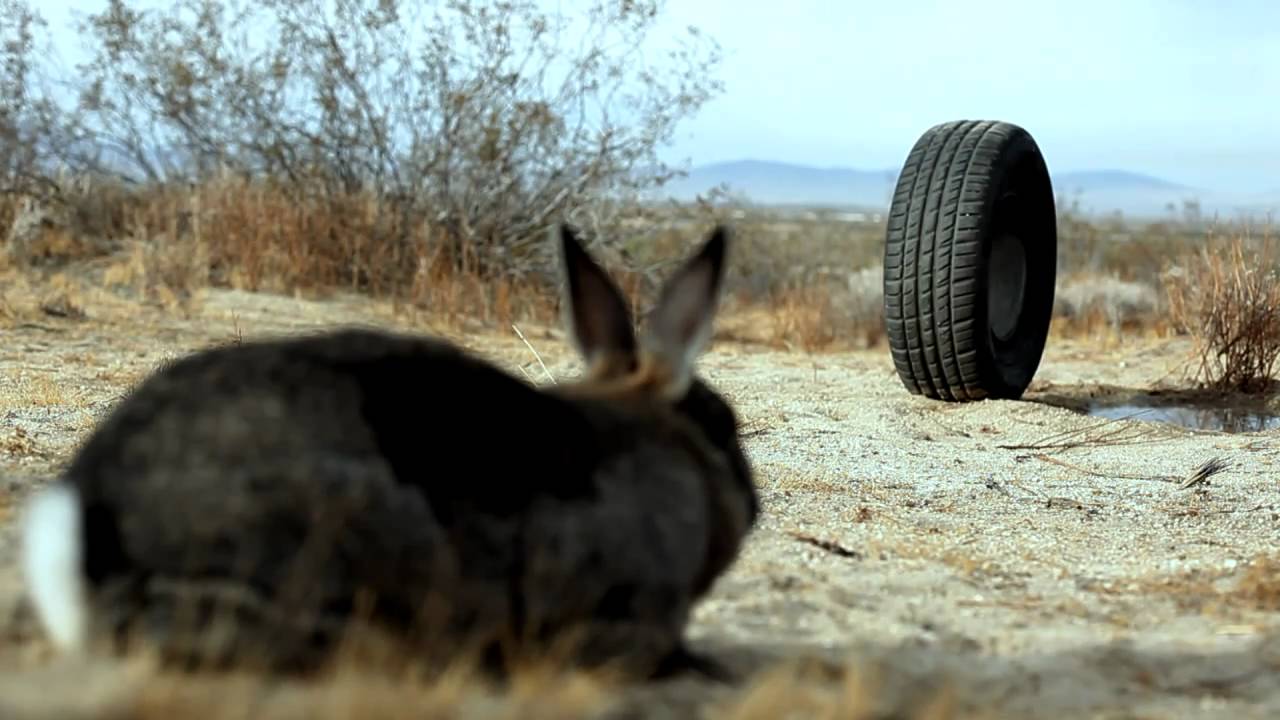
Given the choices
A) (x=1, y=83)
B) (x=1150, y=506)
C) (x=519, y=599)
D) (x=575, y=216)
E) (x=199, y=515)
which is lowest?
(x=1150, y=506)

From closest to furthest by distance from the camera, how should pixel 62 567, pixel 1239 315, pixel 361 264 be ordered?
pixel 62 567 → pixel 1239 315 → pixel 361 264

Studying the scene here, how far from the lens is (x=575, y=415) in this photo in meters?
3.13

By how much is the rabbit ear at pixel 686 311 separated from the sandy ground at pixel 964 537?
773 millimetres

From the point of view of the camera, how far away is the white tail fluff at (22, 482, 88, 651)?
8.45 ft

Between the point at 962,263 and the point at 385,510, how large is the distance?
705 centimetres

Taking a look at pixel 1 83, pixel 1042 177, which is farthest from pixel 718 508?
pixel 1 83

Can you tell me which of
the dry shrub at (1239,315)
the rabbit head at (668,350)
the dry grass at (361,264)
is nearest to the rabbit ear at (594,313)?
the rabbit head at (668,350)

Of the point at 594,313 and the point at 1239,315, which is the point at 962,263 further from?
the point at 594,313

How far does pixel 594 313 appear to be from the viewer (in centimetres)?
341

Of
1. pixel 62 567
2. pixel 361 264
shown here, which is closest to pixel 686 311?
pixel 62 567

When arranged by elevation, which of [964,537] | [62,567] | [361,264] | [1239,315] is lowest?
[964,537]

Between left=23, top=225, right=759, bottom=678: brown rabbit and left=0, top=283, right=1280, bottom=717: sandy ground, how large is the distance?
0.22 meters

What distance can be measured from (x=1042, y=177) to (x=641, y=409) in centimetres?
780

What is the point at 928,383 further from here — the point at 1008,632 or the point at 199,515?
the point at 199,515
